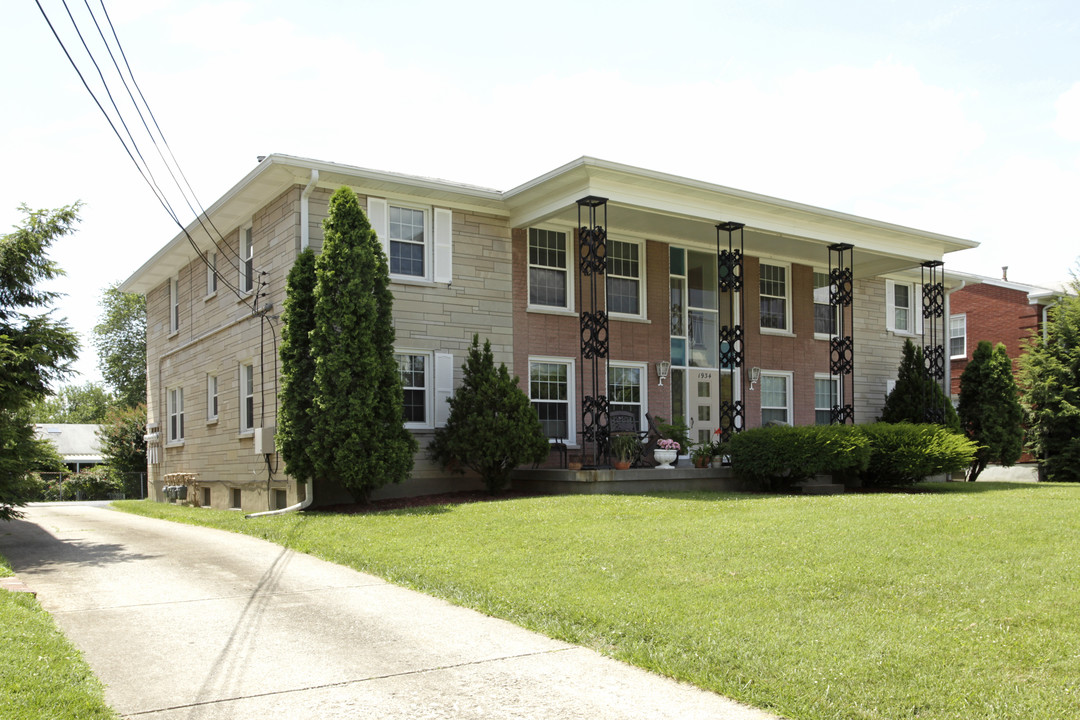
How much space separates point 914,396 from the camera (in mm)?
20641

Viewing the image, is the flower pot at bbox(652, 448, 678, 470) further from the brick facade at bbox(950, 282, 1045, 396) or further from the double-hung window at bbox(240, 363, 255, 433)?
the brick facade at bbox(950, 282, 1045, 396)

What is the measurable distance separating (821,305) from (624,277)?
6.32m

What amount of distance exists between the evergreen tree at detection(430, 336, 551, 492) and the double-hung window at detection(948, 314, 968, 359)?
21.5 m

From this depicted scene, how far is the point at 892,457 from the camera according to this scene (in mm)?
15977

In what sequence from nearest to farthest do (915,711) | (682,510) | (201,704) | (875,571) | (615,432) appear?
(915,711)
(201,704)
(875,571)
(682,510)
(615,432)

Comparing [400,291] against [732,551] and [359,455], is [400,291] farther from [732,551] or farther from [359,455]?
[732,551]

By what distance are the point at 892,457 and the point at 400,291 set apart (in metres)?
9.21

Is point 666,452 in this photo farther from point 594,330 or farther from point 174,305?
point 174,305

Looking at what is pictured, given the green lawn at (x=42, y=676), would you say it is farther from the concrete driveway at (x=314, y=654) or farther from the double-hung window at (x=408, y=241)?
the double-hung window at (x=408, y=241)

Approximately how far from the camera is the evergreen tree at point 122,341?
162 feet

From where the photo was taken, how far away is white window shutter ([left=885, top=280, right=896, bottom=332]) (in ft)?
77.9

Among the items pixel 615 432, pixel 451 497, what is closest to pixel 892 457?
pixel 615 432

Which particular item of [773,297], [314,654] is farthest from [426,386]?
[314,654]

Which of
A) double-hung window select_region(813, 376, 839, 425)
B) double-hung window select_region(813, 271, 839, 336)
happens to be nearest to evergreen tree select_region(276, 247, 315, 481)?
double-hung window select_region(813, 376, 839, 425)
